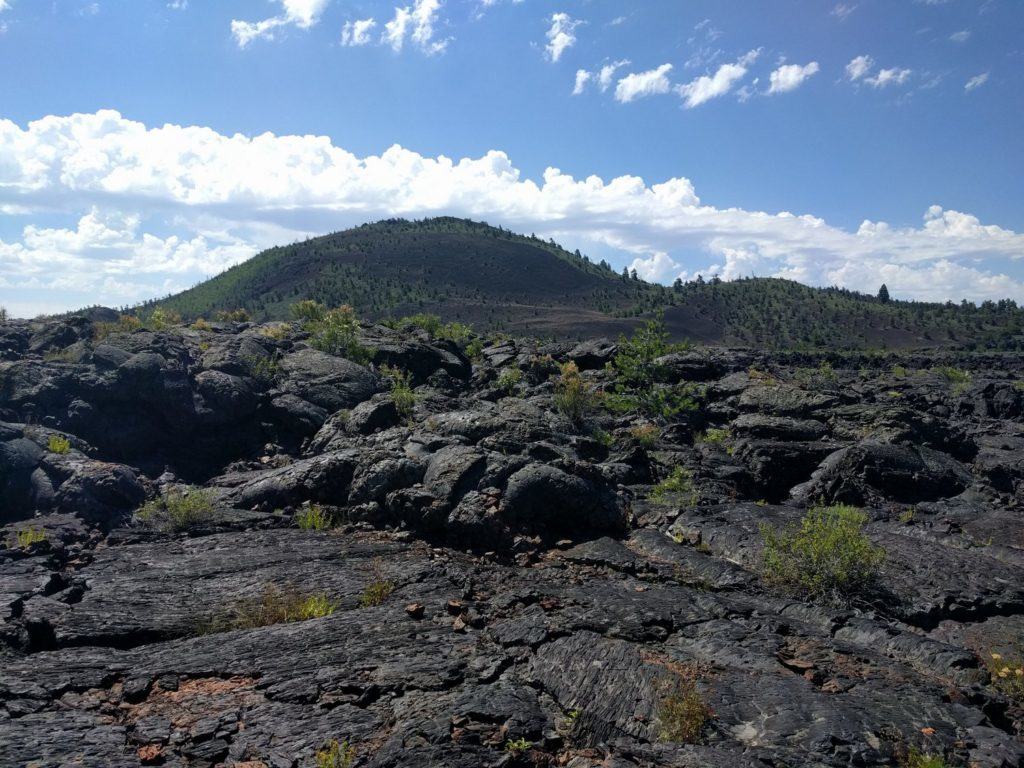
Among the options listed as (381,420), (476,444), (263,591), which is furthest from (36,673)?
(381,420)

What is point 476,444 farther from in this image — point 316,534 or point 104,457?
point 104,457

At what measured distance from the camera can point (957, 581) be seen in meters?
9.43

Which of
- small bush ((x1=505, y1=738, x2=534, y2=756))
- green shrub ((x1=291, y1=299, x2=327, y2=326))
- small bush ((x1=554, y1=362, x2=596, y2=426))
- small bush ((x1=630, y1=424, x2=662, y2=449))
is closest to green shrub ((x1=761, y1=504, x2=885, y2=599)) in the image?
small bush ((x1=505, y1=738, x2=534, y2=756))

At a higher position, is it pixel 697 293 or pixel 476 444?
pixel 697 293

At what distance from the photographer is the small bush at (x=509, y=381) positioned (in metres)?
22.3

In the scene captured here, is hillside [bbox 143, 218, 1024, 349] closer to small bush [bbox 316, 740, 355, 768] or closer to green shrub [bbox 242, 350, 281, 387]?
green shrub [bbox 242, 350, 281, 387]

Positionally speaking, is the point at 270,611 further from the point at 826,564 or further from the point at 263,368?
the point at 263,368

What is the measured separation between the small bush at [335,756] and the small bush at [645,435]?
11.9 metres

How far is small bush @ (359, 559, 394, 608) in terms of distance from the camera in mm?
8992

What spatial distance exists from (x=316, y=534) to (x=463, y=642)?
16.6 ft

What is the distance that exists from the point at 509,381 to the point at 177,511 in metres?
12.6

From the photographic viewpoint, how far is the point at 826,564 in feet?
30.6

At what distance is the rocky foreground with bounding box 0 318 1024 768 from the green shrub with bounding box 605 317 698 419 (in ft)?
2.76

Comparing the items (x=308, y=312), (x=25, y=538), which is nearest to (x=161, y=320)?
(x=308, y=312)
